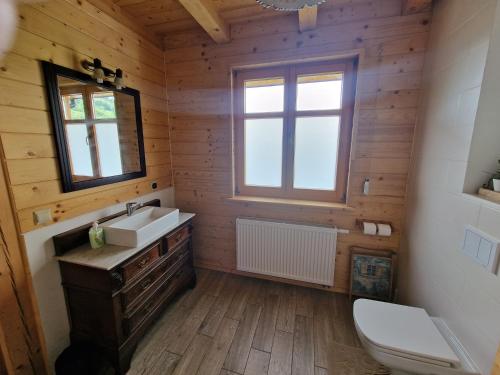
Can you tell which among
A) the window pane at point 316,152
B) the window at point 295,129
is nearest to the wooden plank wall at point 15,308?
the window at point 295,129

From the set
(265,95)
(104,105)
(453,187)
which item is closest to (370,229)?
(453,187)

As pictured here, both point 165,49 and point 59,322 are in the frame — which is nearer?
point 59,322

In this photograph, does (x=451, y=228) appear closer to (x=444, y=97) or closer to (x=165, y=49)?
(x=444, y=97)

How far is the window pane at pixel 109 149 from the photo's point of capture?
5.24 ft

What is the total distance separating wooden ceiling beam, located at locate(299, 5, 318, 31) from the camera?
60.7 inches

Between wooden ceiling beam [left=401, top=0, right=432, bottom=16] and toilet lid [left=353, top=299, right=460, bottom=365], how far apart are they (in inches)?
81.0

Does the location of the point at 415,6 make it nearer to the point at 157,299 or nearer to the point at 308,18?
the point at 308,18

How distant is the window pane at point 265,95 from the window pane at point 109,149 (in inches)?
47.6

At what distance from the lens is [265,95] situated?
2.11 meters

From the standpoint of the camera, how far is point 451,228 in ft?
4.09

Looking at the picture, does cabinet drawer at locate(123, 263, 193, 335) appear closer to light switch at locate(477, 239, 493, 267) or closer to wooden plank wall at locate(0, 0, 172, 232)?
wooden plank wall at locate(0, 0, 172, 232)

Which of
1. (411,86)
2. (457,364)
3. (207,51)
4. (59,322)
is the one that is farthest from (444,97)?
(59,322)

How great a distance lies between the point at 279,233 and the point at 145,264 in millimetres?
1167

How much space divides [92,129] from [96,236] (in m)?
0.76
